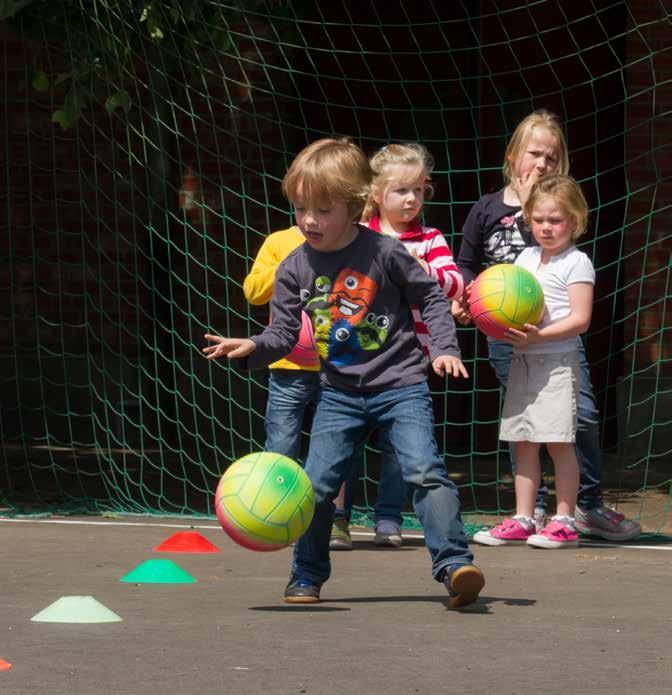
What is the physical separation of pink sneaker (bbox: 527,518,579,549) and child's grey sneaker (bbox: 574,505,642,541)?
338 millimetres

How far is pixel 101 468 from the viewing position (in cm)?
902

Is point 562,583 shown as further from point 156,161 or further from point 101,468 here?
point 156,161

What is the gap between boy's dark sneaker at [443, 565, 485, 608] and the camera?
498 cm

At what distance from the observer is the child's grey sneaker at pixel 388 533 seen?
6707 millimetres

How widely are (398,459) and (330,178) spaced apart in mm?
900

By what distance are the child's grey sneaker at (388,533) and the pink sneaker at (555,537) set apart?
0.54 meters

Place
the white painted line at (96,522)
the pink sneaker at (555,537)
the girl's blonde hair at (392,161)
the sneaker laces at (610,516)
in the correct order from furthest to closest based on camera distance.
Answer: the white painted line at (96,522) < the sneaker laces at (610,516) < the pink sneaker at (555,537) < the girl's blonde hair at (392,161)

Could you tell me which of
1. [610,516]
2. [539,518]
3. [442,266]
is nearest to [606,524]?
[610,516]

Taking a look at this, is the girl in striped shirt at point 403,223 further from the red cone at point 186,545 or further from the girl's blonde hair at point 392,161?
the red cone at point 186,545

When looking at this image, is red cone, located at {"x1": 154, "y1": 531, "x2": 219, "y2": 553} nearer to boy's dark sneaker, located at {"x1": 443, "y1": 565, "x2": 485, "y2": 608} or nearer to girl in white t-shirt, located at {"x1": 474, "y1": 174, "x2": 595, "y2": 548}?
girl in white t-shirt, located at {"x1": 474, "y1": 174, "x2": 595, "y2": 548}

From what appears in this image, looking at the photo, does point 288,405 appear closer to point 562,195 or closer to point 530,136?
point 562,195

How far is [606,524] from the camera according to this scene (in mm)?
6914

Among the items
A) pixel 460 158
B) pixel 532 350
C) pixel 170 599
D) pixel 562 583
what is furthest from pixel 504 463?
pixel 170 599

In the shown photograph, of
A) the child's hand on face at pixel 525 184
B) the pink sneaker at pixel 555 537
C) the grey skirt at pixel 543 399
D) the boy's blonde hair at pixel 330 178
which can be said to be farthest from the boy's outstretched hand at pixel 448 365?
the child's hand on face at pixel 525 184
